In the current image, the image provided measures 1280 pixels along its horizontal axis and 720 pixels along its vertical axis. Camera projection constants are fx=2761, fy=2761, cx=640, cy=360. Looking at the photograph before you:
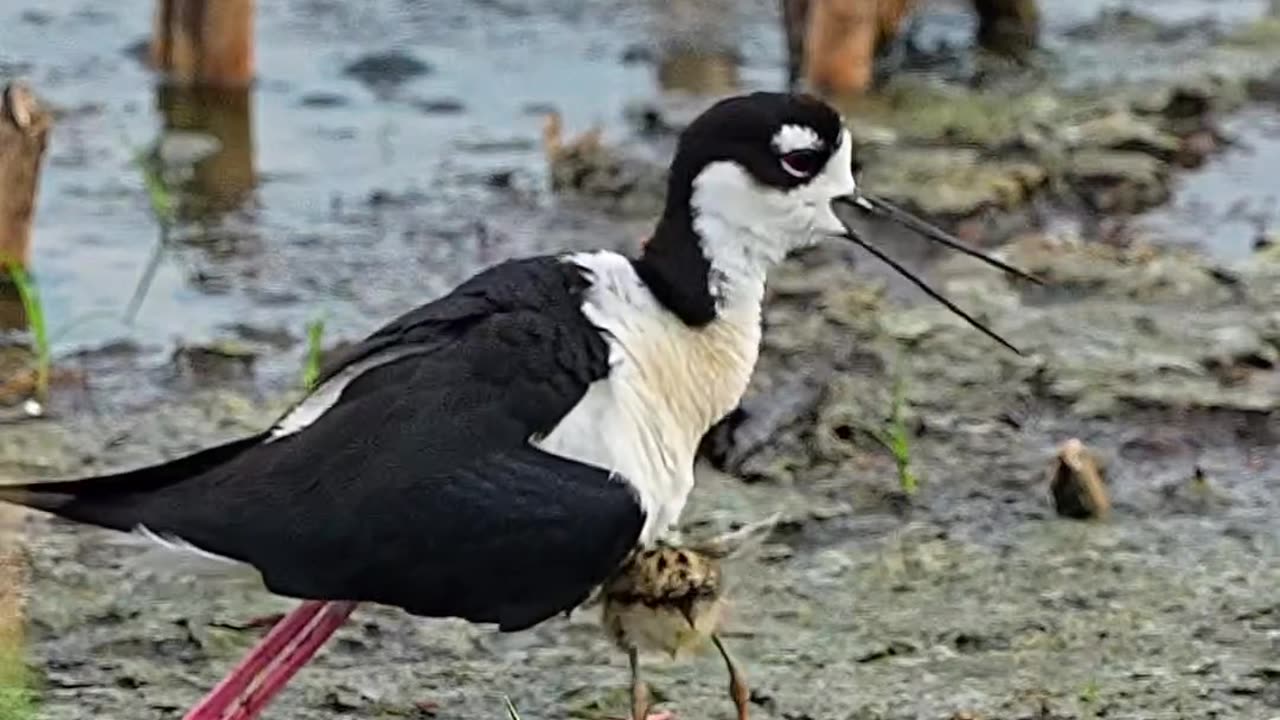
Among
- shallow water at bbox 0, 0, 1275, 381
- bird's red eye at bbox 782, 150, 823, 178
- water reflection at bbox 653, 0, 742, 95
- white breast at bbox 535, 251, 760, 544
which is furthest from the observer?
water reflection at bbox 653, 0, 742, 95

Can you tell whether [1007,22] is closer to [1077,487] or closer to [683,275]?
[1077,487]

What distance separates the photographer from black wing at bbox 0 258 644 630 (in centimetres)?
400

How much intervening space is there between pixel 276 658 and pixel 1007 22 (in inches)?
222

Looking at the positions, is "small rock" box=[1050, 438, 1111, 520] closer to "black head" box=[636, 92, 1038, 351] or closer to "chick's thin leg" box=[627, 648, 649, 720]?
→ "black head" box=[636, 92, 1038, 351]

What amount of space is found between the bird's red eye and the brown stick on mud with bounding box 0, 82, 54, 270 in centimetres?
250

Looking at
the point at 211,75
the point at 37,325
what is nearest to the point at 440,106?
the point at 211,75

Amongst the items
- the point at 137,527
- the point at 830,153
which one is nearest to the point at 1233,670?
the point at 830,153

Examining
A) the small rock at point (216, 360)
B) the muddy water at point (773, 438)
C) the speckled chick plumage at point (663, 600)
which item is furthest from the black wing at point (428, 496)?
the small rock at point (216, 360)

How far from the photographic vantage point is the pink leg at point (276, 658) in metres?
4.24

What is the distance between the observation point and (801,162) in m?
4.42

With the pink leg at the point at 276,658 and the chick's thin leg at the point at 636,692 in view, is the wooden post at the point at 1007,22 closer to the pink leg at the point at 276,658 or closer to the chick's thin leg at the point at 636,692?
the chick's thin leg at the point at 636,692

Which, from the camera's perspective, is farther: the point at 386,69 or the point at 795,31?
the point at 386,69

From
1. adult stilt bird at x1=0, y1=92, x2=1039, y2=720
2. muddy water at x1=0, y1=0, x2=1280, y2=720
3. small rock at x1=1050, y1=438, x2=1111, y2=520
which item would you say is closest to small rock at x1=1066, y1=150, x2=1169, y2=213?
muddy water at x1=0, y1=0, x2=1280, y2=720

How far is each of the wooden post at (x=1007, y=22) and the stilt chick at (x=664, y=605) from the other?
530 cm
